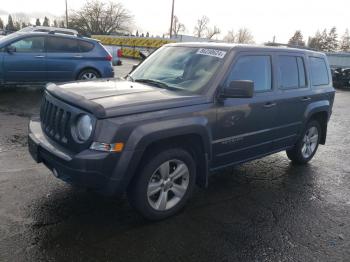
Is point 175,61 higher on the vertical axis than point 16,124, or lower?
higher

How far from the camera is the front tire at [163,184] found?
339cm

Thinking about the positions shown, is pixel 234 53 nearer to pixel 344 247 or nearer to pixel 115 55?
pixel 344 247

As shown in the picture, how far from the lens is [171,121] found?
3402 mm

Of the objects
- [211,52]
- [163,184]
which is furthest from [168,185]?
[211,52]

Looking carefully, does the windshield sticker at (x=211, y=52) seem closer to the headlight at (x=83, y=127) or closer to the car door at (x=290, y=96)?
the car door at (x=290, y=96)

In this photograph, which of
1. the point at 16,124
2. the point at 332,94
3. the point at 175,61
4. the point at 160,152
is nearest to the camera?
the point at 160,152

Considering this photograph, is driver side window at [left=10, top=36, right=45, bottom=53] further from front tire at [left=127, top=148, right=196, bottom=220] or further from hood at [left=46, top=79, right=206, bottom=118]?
front tire at [left=127, top=148, right=196, bottom=220]

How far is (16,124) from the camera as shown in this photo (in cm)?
686

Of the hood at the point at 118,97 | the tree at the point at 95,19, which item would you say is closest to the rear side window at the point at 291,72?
the hood at the point at 118,97

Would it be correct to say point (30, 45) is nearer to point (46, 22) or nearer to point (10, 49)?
point (10, 49)

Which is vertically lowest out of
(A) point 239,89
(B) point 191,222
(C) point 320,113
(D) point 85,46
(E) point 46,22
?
(B) point 191,222

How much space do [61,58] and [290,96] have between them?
6.88 metres

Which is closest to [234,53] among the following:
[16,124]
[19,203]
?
[19,203]

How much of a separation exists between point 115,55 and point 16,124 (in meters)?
10.6
